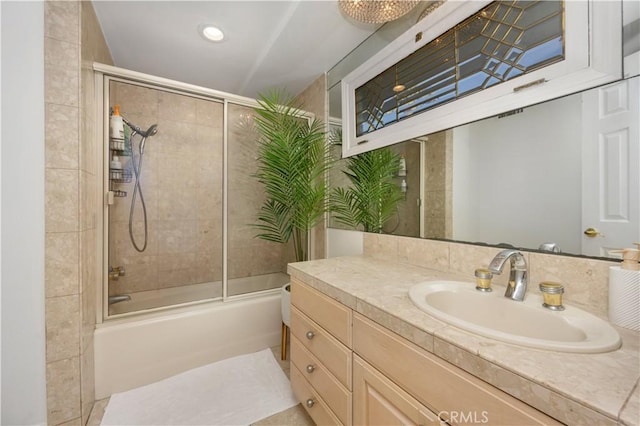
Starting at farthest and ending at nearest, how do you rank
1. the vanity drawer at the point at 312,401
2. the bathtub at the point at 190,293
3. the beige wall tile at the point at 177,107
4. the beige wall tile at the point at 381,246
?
the beige wall tile at the point at 177,107 → the bathtub at the point at 190,293 → the beige wall tile at the point at 381,246 → the vanity drawer at the point at 312,401

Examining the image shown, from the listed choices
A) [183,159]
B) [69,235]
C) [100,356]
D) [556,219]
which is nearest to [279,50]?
[183,159]

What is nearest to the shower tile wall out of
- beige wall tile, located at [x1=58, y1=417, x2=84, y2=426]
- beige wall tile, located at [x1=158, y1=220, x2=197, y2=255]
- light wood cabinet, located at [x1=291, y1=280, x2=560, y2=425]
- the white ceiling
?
beige wall tile, located at [x1=158, y1=220, x2=197, y2=255]

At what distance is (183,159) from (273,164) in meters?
0.98

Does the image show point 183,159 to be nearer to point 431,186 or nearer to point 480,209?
point 431,186

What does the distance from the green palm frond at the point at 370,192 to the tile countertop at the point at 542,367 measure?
757 mm

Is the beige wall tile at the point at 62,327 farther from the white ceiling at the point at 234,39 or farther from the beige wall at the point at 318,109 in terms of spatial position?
the white ceiling at the point at 234,39

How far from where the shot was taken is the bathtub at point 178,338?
1.42 meters

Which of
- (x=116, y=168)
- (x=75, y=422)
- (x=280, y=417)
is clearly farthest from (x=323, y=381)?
(x=116, y=168)

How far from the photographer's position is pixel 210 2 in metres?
1.42

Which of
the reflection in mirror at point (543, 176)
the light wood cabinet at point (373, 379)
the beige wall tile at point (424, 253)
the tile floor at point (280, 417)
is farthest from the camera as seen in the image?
the tile floor at point (280, 417)

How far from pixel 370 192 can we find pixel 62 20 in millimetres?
1762

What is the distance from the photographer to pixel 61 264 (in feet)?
3.80

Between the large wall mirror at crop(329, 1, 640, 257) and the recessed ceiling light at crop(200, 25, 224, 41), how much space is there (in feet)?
4.97

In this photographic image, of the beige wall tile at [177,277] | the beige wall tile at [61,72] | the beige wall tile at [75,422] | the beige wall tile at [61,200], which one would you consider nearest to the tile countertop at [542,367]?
the beige wall tile at [61,200]
